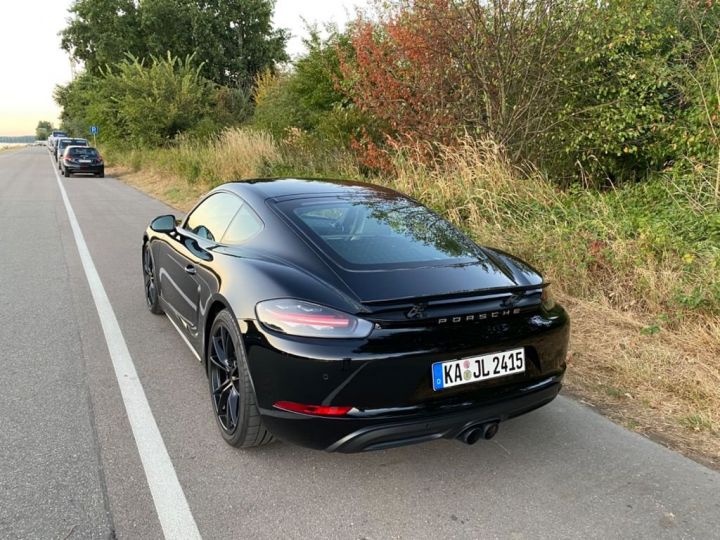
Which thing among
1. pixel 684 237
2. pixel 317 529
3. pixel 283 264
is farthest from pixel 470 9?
pixel 317 529

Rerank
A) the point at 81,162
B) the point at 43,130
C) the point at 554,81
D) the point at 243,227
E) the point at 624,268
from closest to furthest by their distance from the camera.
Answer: the point at 243,227 → the point at 624,268 → the point at 554,81 → the point at 81,162 → the point at 43,130

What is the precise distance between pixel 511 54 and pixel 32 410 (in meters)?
7.64

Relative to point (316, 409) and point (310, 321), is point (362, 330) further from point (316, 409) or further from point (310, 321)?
point (316, 409)

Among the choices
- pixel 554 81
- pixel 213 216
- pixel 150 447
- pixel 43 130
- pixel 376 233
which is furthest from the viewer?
pixel 43 130

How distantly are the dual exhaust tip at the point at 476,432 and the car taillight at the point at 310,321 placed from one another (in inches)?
26.1

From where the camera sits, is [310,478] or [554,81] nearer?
[310,478]

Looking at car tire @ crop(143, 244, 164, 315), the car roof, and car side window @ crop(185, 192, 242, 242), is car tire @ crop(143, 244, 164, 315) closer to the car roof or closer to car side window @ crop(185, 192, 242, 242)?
car side window @ crop(185, 192, 242, 242)

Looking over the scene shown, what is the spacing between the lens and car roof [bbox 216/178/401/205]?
361 cm

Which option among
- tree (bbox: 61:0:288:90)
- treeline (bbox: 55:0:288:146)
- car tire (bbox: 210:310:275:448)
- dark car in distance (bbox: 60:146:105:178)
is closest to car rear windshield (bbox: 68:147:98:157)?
dark car in distance (bbox: 60:146:105:178)

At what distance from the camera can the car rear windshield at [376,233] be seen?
118 inches

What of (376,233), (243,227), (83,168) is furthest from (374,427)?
(83,168)

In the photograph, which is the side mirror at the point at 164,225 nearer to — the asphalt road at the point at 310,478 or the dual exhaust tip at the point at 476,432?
the asphalt road at the point at 310,478

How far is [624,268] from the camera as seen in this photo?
17.2 ft

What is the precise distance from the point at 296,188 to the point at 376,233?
0.73 meters
